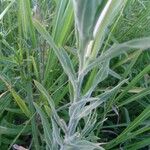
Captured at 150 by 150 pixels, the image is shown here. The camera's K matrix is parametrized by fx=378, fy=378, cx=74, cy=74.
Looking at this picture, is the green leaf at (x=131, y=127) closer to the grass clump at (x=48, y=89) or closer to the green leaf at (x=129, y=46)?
the grass clump at (x=48, y=89)

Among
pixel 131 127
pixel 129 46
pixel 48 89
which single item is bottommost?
pixel 131 127

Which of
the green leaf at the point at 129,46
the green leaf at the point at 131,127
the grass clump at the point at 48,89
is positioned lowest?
Answer: the green leaf at the point at 131,127

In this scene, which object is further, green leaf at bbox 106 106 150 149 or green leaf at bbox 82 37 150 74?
green leaf at bbox 106 106 150 149

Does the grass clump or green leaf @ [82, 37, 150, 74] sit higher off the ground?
green leaf @ [82, 37, 150, 74]

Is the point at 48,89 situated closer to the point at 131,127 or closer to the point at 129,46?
the point at 131,127

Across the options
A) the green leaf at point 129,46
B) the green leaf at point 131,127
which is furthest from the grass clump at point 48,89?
the green leaf at point 129,46

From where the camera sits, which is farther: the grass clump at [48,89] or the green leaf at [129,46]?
the grass clump at [48,89]

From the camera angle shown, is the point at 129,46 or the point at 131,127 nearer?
the point at 129,46

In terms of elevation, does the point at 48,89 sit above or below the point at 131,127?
above

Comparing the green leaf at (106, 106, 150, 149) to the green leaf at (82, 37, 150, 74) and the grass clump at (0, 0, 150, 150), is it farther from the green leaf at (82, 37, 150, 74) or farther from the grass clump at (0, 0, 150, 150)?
the green leaf at (82, 37, 150, 74)

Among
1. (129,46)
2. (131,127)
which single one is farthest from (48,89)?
(129,46)

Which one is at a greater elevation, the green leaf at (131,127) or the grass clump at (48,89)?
the grass clump at (48,89)

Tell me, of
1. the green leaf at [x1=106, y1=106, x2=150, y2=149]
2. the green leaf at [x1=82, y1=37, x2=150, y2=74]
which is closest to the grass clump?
the green leaf at [x1=106, y1=106, x2=150, y2=149]

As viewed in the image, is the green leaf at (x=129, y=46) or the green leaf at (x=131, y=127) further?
the green leaf at (x=131, y=127)
